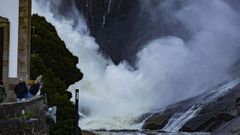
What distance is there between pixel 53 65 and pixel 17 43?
1039 cm

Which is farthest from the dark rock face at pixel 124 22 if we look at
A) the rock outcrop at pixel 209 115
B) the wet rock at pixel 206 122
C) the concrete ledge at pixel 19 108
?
the concrete ledge at pixel 19 108

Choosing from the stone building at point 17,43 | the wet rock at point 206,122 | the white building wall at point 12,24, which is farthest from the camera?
the wet rock at point 206,122

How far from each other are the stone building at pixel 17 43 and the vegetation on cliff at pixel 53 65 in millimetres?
3738

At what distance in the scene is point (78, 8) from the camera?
81.5m

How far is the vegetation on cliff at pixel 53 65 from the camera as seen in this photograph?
2756cm

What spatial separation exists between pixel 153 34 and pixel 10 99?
2543 inches

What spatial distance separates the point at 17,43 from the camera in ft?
76.9

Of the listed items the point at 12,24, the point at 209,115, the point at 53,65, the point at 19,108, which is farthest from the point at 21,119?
the point at 209,115

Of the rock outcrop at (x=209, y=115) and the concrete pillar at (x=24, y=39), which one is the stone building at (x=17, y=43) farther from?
the rock outcrop at (x=209, y=115)

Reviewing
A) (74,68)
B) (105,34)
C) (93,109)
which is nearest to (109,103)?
(93,109)

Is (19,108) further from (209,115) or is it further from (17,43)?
(209,115)

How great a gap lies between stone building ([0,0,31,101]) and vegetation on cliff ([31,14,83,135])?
374cm

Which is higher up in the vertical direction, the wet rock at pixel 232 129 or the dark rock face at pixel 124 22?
the dark rock face at pixel 124 22

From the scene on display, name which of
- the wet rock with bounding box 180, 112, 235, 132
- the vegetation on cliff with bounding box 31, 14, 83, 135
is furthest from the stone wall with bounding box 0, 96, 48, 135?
the wet rock with bounding box 180, 112, 235, 132
